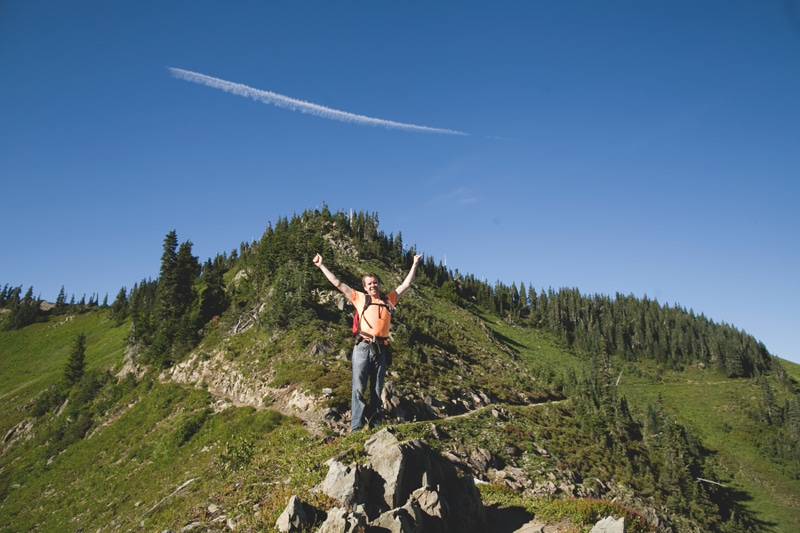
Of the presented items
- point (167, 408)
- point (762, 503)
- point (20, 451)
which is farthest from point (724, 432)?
point (20, 451)

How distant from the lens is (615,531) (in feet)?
29.0

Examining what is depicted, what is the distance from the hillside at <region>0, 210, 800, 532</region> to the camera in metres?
15.8

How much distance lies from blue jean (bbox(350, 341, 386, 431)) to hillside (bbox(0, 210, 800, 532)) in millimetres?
834

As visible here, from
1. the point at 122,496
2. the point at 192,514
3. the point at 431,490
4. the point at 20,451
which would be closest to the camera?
the point at 431,490

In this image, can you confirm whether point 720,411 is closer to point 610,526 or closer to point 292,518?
point 610,526

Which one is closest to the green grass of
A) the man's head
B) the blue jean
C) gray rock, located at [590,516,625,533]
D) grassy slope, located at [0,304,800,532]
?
grassy slope, located at [0,304,800,532]

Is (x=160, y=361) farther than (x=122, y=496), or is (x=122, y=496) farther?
(x=160, y=361)

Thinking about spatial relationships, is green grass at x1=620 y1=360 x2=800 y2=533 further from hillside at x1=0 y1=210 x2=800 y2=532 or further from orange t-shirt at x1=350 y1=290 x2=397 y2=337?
orange t-shirt at x1=350 y1=290 x2=397 y2=337

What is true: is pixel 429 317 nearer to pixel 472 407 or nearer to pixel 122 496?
pixel 472 407

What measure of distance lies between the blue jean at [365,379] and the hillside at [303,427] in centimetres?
83

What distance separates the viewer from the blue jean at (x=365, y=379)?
12.0 metres

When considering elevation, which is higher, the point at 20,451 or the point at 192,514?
the point at 192,514

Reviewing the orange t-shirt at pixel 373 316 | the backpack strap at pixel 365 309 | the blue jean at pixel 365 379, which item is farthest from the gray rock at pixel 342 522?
the orange t-shirt at pixel 373 316

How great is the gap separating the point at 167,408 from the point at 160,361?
508 inches
